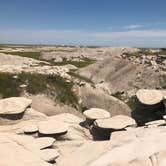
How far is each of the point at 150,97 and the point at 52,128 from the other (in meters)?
7.60

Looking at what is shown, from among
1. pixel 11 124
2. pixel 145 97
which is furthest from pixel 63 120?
pixel 145 97

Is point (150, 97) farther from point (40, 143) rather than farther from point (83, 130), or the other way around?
point (40, 143)

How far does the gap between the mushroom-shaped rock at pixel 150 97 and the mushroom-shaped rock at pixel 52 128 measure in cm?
615

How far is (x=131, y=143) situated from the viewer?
1446 cm

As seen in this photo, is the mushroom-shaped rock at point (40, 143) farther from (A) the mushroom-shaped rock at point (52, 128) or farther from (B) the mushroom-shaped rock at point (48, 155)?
(A) the mushroom-shaped rock at point (52, 128)

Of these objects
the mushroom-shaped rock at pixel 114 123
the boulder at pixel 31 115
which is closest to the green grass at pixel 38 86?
the boulder at pixel 31 115

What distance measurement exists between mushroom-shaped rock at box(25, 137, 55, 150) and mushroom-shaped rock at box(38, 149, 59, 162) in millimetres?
646

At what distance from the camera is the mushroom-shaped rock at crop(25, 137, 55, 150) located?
57.3 feet

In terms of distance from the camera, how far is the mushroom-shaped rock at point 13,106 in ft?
75.5

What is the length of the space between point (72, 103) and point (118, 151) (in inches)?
649

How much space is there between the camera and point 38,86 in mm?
29312

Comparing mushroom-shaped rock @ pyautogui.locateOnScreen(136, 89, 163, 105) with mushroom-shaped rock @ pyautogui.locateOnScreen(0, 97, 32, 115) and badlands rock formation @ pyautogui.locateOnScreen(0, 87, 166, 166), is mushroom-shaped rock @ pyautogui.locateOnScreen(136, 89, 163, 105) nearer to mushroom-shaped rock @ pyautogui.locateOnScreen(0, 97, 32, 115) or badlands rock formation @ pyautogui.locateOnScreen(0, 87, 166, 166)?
badlands rock formation @ pyautogui.locateOnScreen(0, 87, 166, 166)

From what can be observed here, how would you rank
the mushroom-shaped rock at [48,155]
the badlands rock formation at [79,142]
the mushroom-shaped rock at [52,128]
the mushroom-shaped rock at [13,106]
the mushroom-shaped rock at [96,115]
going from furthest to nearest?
the mushroom-shaped rock at [13,106] < the mushroom-shaped rock at [96,115] < the mushroom-shaped rock at [52,128] < the mushroom-shaped rock at [48,155] < the badlands rock formation at [79,142]

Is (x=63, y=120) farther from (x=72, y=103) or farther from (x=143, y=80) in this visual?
(x=143, y=80)
